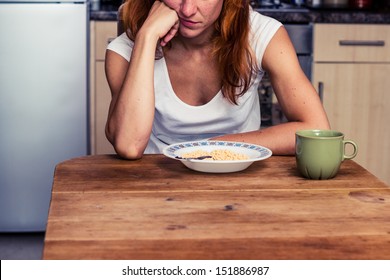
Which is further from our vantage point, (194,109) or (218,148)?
(194,109)

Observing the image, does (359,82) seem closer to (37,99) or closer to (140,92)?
(37,99)

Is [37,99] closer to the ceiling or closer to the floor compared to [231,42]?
closer to the floor

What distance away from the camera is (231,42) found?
1770 mm

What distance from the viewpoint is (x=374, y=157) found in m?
3.17

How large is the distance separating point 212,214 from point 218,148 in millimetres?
387

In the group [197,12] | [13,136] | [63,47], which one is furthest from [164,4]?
[13,136]

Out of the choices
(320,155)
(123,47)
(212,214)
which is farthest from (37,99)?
(212,214)

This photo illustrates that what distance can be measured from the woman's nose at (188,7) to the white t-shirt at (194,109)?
216mm

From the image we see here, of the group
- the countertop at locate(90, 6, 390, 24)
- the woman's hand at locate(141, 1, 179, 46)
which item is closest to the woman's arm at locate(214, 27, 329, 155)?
the woman's hand at locate(141, 1, 179, 46)

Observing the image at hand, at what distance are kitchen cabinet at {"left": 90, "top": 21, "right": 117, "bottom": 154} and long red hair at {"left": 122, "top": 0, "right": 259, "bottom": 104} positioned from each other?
117cm

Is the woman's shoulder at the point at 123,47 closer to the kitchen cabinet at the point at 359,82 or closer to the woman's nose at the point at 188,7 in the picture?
the woman's nose at the point at 188,7

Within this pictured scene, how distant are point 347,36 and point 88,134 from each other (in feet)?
3.90

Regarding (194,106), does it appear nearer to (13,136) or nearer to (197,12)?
(197,12)

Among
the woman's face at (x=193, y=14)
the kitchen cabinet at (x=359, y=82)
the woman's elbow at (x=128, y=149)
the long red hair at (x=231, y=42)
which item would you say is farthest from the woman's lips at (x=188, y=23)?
the kitchen cabinet at (x=359, y=82)
